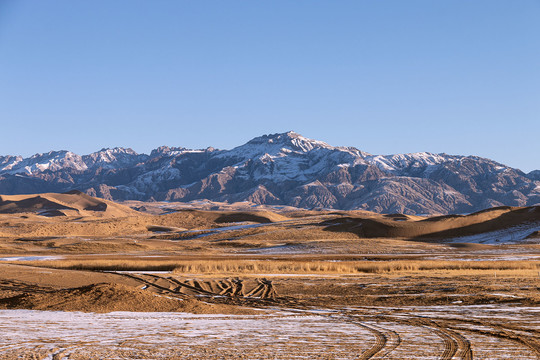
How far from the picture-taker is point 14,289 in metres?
27.1

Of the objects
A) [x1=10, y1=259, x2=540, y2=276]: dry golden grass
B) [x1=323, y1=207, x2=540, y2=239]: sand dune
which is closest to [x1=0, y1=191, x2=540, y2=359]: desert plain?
[x1=10, y1=259, x2=540, y2=276]: dry golden grass

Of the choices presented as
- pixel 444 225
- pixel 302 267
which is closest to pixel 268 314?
pixel 302 267

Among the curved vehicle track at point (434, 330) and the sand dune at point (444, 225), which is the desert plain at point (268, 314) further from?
the sand dune at point (444, 225)

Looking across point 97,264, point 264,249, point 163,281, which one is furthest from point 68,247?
point 163,281

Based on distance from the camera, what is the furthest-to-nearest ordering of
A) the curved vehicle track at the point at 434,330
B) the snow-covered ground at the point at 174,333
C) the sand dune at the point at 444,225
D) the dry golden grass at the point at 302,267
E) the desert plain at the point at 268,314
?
the sand dune at the point at 444,225, the dry golden grass at the point at 302,267, the snow-covered ground at the point at 174,333, the desert plain at the point at 268,314, the curved vehicle track at the point at 434,330

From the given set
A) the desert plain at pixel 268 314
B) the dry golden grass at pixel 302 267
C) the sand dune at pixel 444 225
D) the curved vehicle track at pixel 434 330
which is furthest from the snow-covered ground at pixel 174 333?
the sand dune at pixel 444 225

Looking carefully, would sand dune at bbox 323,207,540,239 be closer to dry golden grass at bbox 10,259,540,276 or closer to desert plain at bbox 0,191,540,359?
dry golden grass at bbox 10,259,540,276

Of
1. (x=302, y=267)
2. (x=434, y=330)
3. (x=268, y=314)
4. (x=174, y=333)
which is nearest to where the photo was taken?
(x=174, y=333)

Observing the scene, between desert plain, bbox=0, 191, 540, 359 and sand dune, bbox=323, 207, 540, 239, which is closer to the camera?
desert plain, bbox=0, 191, 540, 359

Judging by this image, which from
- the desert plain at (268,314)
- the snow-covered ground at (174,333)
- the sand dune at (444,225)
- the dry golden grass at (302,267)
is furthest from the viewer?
the sand dune at (444,225)

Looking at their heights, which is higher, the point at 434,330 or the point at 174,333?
the point at 434,330

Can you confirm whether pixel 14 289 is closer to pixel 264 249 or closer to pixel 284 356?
pixel 284 356

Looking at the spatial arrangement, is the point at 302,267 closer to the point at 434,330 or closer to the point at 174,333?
the point at 434,330

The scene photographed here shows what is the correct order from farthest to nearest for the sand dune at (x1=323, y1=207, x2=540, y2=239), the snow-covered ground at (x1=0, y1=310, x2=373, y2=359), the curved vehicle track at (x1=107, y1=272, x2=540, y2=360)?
the sand dune at (x1=323, y1=207, x2=540, y2=239) < the snow-covered ground at (x1=0, y1=310, x2=373, y2=359) < the curved vehicle track at (x1=107, y1=272, x2=540, y2=360)
